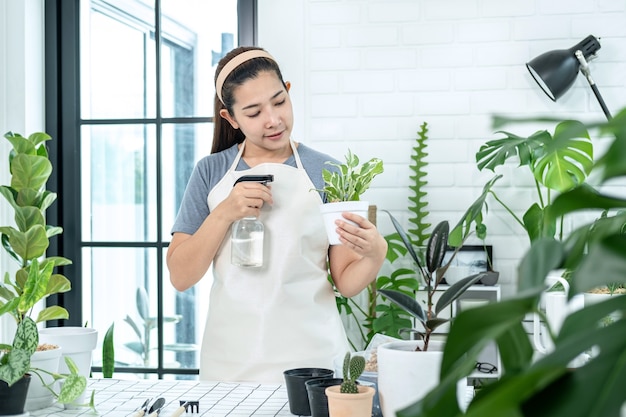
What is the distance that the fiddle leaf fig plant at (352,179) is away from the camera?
5.68ft

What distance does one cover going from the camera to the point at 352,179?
1753 millimetres

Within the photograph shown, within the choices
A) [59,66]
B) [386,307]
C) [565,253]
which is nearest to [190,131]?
[59,66]

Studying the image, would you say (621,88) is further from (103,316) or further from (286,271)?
(103,316)

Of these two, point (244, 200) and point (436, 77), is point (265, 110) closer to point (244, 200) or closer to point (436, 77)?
point (244, 200)

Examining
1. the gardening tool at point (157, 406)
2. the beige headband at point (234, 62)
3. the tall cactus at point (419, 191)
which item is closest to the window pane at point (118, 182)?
the tall cactus at point (419, 191)

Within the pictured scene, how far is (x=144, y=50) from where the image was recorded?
365 centimetres

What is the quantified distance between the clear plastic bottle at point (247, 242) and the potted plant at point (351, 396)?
999 mm

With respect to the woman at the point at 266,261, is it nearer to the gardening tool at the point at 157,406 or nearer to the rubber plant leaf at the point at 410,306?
the gardening tool at the point at 157,406

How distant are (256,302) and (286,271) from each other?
13 centimetres

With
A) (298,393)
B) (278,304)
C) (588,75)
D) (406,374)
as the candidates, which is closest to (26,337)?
(298,393)

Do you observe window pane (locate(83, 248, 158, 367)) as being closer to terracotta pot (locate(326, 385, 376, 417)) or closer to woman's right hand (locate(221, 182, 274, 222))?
woman's right hand (locate(221, 182, 274, 222))

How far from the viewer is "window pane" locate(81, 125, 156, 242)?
364 cm

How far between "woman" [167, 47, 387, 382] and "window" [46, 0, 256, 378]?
48.8 inches

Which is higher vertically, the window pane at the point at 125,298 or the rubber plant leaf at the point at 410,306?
the rubber plant leaf at the point at 410,306
